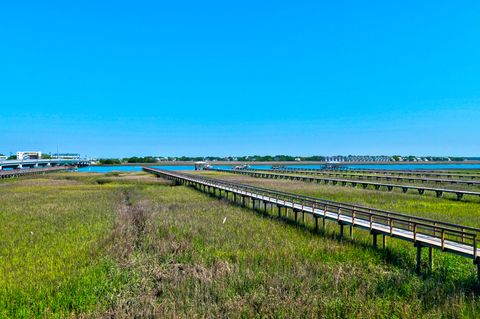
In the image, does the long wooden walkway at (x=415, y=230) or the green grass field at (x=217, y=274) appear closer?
the green grass field at (x=217, y=274)

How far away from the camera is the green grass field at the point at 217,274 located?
34.9 feet

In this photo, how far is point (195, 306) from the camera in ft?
35.2

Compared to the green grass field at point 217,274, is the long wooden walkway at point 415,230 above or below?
above

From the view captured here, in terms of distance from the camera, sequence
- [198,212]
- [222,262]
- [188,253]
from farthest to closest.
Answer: [198,212]
[188,253]
[222,262]

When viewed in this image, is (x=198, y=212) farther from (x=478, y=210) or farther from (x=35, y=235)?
(x=478, y=210)

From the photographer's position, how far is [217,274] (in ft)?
43.7

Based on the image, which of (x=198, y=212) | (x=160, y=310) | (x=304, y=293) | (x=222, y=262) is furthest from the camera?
(x=198, y=212)

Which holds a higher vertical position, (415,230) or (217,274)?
(415,230)

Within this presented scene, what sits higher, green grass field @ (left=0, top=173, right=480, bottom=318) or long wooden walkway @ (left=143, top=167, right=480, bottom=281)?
long wooden walkway @ (left=143, top=167, right=480, bottom=281)

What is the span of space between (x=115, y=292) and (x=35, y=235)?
37.2 feet

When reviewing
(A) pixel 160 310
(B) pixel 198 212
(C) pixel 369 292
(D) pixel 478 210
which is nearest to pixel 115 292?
(A) pixel 160 310

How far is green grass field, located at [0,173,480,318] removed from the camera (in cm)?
1065

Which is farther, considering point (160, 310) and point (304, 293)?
point (304, 293)

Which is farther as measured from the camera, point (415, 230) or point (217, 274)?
point (415, 230)
